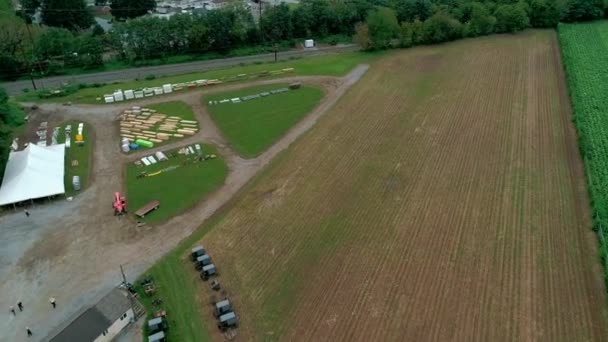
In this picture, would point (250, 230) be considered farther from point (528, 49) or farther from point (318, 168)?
point (528, 49)

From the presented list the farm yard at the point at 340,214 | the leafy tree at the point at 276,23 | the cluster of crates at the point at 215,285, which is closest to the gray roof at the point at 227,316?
the cluster of crates at the point at 215,285

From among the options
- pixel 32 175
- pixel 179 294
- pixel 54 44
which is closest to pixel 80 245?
pixel 179 294

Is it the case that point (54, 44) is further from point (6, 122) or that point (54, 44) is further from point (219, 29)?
point (6, 122)

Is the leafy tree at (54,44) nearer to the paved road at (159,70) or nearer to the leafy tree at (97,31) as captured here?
the paved road at (159,70)

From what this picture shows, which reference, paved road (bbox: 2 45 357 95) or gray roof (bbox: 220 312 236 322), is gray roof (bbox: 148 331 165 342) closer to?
gray roof (bbox: 220 312 236 322)

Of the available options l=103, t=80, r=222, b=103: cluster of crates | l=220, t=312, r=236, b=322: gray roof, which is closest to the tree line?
l=103, t=80, r=222, b=103: cluster of crates

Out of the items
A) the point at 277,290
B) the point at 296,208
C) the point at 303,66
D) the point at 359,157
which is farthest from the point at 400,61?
the point at 277,290
